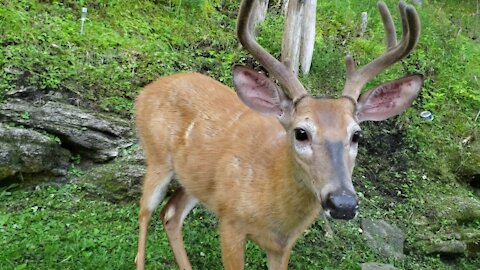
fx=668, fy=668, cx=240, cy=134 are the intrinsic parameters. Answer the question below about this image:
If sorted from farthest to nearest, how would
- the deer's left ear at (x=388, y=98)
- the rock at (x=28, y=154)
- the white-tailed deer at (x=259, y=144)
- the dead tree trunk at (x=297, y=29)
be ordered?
the dead tree trunk at (x=297, y=29)
the rock at (x=28, y=154)
the deer's left ear at (x=388, y=98)
the white-tailed deer at (x=259, y=144)

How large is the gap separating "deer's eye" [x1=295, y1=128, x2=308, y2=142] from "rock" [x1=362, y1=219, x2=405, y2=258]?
281cm

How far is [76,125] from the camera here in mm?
6418

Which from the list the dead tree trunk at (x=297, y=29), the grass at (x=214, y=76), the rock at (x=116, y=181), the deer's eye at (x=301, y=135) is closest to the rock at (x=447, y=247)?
the grass at (x=214, y=76)

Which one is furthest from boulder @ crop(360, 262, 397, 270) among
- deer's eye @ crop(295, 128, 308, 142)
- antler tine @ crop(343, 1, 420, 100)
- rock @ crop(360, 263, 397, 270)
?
deer's eye @ crop(295, 128, 308, 142)

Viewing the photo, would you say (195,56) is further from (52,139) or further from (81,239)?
(81,239)

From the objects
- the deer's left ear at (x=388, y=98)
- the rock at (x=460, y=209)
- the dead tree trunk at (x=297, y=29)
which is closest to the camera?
the deer's left ear at (x=388, y=98)

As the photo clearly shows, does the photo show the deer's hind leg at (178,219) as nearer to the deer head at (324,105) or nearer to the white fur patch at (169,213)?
the white fur patch at (169,213)

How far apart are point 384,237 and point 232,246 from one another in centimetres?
253

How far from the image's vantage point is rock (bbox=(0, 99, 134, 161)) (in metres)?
6.24

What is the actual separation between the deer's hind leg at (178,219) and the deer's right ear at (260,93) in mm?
1400

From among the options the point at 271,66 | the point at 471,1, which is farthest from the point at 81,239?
the point at 471,1

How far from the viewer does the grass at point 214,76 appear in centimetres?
551

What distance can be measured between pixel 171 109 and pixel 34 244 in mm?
1472

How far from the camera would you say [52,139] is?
6.23 meters
